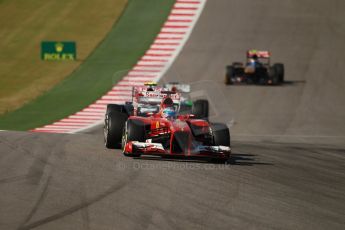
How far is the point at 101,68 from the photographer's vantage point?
35.9 meters

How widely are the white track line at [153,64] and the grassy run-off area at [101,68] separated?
16.0 inches

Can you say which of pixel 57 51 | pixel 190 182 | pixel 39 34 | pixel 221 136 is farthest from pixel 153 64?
pixel 190 182

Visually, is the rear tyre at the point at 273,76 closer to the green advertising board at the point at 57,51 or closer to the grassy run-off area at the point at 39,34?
the grassy run-off area at the point at 39,34

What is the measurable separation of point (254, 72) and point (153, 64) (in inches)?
184

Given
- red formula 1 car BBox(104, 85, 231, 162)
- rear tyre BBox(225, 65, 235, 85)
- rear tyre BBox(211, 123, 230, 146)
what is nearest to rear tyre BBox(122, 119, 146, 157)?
red formula 1 car BBox(104, 85, 231, 162)

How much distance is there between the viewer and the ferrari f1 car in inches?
1298

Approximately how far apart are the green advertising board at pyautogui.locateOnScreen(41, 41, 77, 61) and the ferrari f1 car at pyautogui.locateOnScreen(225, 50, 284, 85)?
26.6 feet

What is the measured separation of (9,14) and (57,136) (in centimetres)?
2788

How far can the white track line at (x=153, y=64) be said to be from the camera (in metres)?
26.5
